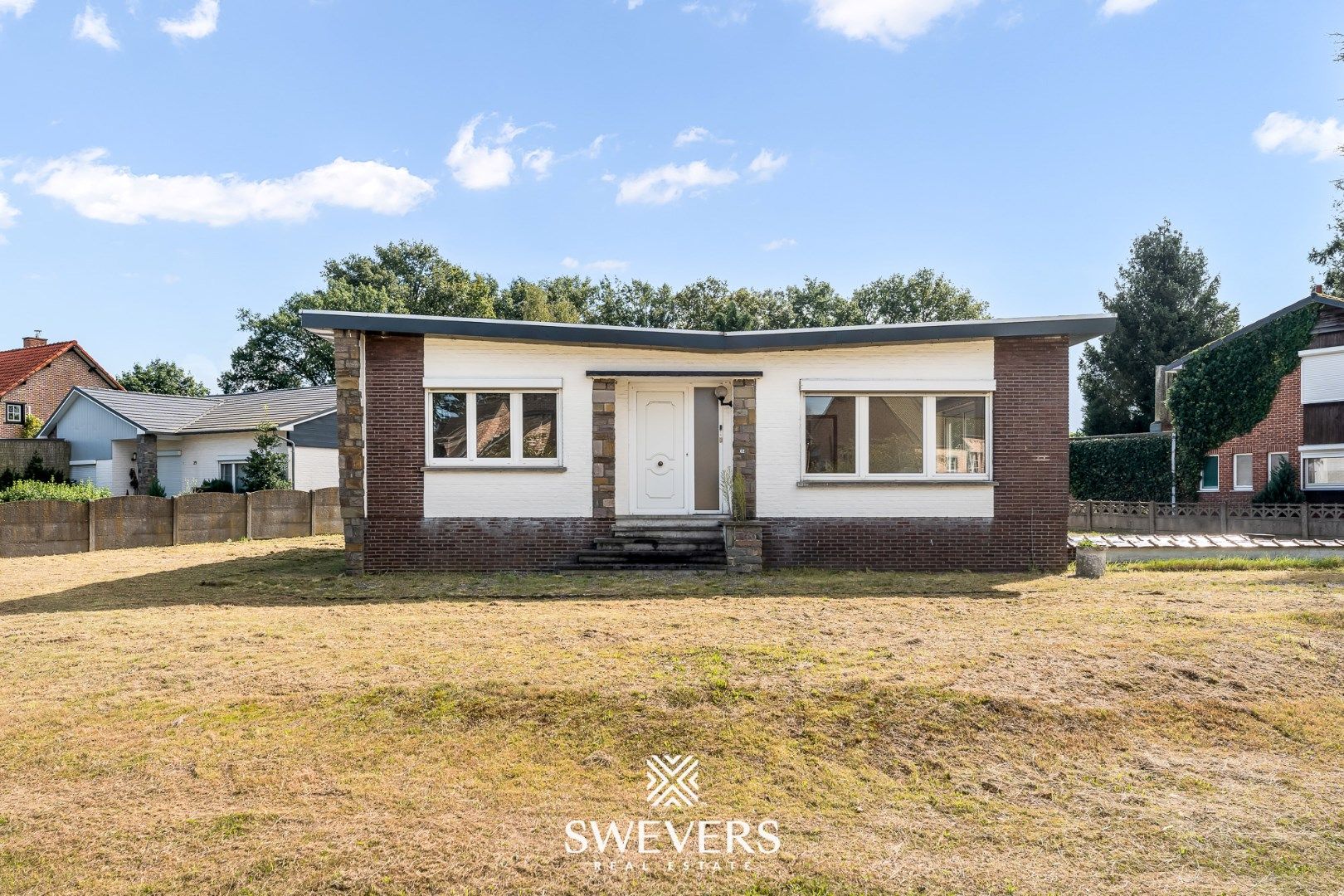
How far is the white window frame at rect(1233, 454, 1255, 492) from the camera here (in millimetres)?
26312

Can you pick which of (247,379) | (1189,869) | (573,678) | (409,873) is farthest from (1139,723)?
(247,379)

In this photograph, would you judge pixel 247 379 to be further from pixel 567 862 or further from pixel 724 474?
pixel 567 862

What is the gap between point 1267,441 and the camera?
25.8 metres

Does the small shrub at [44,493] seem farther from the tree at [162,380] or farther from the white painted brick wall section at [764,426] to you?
the tree at [162,380]

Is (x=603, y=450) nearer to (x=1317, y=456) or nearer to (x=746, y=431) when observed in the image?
(x=746, y=431)

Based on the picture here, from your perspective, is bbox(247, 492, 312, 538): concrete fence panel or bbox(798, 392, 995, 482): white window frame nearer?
bbox(798, 392, 995, 482): white window frame

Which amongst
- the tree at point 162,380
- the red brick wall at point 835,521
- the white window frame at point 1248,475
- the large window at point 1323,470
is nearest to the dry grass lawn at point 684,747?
the red brick wall at point 835,521

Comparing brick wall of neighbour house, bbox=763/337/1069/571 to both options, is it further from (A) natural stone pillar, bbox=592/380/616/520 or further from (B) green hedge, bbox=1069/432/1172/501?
(B) green hedge, bbox=1069/432/1172/501

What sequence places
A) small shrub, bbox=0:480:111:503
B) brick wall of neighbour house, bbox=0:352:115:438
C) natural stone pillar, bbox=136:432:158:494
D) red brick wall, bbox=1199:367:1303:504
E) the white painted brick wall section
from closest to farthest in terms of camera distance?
the white painted brick wall section
small shrub, bbox=0:480:111:503
red brick wall, bbox=1199:367:1303:504
natural stone pillar, bbox=136:432:158:494
brick wall of neighbour house, bbox=0:352:115:438

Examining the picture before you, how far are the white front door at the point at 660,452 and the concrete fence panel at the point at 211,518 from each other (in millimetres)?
10550

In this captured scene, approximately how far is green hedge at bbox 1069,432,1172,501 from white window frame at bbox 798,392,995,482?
18.1 meters

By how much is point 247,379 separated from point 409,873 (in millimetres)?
55332

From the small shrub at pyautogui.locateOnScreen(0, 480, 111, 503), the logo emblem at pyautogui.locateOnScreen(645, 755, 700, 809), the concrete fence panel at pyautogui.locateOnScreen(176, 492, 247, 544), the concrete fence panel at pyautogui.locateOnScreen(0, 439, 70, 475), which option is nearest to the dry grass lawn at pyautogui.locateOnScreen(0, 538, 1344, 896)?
the logo emblem at pyautogui.locateOnScreen(645, 755, 700, 809)

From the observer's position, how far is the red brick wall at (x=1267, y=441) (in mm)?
25109
